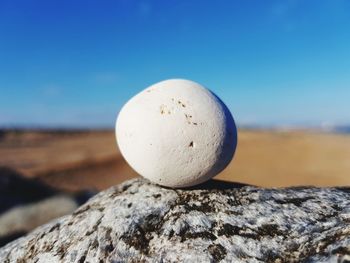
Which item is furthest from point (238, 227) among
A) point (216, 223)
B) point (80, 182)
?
point (80, 182)

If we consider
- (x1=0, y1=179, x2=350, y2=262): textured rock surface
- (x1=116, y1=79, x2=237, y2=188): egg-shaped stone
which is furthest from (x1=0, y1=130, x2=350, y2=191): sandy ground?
(x1=116, y1=79, x2=237, y2=188): egg-shaped stone

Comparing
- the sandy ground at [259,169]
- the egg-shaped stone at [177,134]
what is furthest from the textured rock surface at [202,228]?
the sandy ground at [259,169]

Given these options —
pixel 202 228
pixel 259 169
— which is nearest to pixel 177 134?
pixel 202 228

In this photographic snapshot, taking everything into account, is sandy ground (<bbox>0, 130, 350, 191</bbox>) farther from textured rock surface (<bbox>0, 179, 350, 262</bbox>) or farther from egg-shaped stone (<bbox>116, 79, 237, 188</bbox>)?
egg-shaped stone (<bbox>116, 79, 237, 188</bbox>)

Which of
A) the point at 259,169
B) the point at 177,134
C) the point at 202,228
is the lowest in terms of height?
the point at 202,228

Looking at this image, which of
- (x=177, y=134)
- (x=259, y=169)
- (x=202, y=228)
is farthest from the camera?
(x=259, y=169)

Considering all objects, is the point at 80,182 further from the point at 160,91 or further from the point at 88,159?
the point at 160,91

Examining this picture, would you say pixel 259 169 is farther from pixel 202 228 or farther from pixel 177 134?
pixel 202 228
